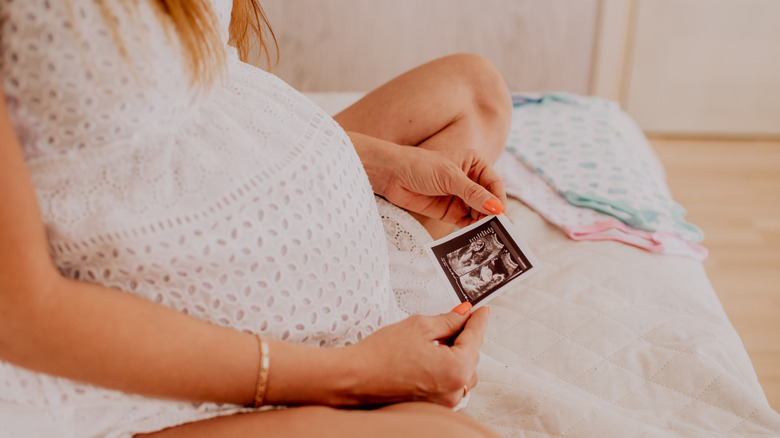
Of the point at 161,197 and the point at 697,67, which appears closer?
the point at 161,197

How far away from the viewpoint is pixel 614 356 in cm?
98

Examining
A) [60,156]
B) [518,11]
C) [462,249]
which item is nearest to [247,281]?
[60,156]

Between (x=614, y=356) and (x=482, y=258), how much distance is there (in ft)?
0.87

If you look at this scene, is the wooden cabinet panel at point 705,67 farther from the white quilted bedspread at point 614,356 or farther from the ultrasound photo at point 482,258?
the ultrasound photo at point 482,258

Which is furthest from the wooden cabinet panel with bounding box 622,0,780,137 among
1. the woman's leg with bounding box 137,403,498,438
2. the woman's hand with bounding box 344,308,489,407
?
the woman's leg with bounding box 137,403,498,438

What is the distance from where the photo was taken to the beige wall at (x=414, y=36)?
7.25 ft

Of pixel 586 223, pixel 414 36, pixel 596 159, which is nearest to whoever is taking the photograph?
pixel 586 223

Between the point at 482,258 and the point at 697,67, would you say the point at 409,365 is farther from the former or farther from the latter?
the point at 697,67

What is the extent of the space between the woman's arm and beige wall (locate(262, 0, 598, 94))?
1.69 meters

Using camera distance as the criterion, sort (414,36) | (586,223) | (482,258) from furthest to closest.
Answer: (414,36) → (586,223) → (482,258)

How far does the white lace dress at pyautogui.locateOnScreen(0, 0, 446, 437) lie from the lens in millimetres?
582

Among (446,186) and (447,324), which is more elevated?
(446,186)

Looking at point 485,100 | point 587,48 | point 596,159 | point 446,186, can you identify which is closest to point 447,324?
point 446,186

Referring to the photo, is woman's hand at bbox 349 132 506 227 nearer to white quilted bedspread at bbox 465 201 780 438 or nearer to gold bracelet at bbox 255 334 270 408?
white quilted bedspread at bbox 465 201 780 438
